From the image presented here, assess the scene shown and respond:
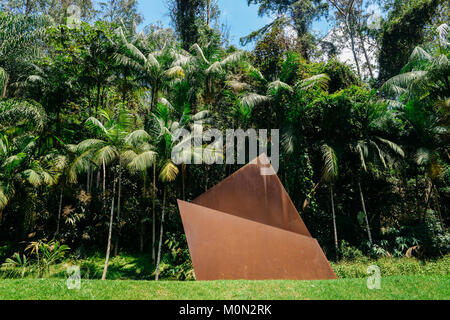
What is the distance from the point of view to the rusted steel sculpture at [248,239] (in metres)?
6.01

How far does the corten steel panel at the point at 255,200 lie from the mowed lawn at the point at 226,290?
1.35 meters

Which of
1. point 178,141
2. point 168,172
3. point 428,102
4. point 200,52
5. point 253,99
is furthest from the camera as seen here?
point 200,52

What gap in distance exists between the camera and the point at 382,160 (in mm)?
10336

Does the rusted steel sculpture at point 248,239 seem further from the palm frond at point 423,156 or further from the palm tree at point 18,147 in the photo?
the palm frond at point 423,156

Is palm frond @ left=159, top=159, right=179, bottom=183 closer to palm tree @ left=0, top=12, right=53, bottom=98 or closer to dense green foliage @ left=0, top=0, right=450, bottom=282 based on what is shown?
dense green foliage @ left=0, top=0, right=450, bottom=282

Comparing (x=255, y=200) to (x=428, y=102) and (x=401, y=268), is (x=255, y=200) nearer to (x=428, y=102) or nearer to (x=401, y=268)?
(x=401, y=268)

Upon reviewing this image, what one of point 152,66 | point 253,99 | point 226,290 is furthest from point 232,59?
point 226,290

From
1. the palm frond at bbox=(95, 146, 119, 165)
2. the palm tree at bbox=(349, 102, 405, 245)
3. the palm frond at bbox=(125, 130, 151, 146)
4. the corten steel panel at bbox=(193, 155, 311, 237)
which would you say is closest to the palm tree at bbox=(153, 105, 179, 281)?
the palm frond at bbox=(125, 130, 151, 146)

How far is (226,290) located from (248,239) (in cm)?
129

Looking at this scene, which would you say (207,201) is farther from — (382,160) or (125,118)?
(382,160)

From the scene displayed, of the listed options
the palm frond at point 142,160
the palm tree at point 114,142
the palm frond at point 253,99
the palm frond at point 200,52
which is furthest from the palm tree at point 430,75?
the palm tree at point 114,142

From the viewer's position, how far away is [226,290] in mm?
5164

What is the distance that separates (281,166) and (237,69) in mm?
5557
